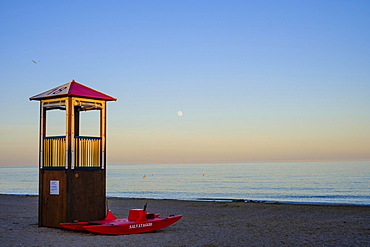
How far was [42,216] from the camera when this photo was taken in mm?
12930

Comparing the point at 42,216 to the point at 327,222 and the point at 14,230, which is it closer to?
the point at 14,230

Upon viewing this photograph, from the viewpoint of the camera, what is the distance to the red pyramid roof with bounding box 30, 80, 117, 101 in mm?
12594

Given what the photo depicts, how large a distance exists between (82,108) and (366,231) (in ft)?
31.9

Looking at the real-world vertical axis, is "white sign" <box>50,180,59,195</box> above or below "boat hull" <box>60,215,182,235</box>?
above

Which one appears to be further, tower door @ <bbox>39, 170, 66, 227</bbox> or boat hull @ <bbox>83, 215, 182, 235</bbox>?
tower door @ <bbox>39, 170, 66, 227</bbox>

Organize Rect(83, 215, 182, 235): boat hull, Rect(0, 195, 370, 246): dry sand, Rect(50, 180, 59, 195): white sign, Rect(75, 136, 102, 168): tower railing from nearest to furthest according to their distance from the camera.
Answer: Rect(0, 195, 370, 246): dry sand, Rect(83, 215, 182, 235): boat hull, Rect(50, 180, 59, 195): white sign, Rect(75, 136, 102, 168): tower railing

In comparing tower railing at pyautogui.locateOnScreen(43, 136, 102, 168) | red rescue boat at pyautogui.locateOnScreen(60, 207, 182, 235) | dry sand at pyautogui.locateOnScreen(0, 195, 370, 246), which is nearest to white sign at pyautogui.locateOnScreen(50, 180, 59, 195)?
tower railing at pyautogui.locateOnScreen(43, 136, 102, 168)

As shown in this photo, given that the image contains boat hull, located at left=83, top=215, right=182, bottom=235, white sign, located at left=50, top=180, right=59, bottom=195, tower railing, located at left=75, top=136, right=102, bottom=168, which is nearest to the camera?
boat hull, located at left=83, top=215, right=182, bottom=235

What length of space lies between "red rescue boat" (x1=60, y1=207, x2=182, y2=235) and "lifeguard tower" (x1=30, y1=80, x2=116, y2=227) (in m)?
0.61

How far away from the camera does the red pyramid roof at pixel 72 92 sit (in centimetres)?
1259

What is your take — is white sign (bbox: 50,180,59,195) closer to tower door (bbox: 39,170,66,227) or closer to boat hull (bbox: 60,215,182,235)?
tower door (bbox: 39,170,66,227)

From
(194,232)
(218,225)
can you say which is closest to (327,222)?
(218,225)

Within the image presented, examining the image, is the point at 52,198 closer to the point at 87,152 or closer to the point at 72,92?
the point at 87,152

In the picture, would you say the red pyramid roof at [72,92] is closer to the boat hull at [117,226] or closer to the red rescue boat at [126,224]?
the red rescue boat at [126,224]
